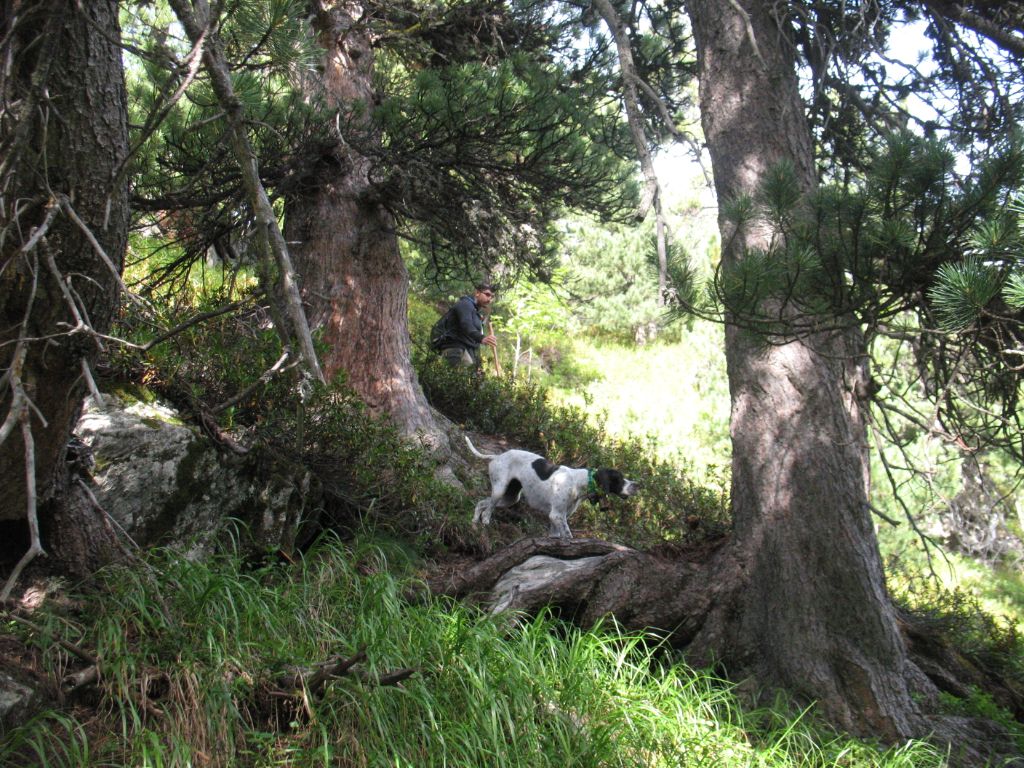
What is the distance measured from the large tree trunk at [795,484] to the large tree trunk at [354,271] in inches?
140

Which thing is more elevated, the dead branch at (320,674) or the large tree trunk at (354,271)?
the large tree trunk at (354,271)

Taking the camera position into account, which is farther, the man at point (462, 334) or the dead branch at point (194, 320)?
the man at point (462, 334)

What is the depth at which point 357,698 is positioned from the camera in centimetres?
323

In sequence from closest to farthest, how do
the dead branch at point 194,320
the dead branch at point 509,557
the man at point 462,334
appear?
the dead branch at point 194,320
the dead branch at point 509,557
the man at point 462,334

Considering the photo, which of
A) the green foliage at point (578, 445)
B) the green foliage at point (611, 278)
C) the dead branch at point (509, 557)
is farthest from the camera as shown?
the green foliage at point (611, 278)

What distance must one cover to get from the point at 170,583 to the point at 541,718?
Answer: 1849 mm

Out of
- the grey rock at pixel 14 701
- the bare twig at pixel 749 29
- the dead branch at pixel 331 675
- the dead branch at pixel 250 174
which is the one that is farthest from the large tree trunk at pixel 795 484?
the grey rock at pixel 14 701

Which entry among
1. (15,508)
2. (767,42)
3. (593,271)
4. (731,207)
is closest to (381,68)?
(767,42)

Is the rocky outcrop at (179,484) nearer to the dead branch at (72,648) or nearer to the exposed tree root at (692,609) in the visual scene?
the dead branch at (72,648)

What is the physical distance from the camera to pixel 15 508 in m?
3.17

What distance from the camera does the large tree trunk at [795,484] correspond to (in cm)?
423

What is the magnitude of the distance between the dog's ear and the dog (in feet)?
0.17

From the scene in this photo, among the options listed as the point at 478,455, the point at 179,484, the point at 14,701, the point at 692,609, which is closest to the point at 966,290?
the point at 692,609

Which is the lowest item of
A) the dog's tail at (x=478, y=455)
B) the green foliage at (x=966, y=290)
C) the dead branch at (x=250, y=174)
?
the dog's tail at (x=478, y=455)
